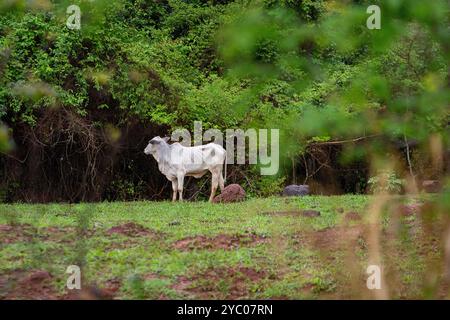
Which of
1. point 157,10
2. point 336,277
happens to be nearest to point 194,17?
point 157,10

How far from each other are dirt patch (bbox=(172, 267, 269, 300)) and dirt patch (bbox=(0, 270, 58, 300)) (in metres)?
1.22

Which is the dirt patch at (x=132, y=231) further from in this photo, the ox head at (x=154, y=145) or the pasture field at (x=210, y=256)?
the ox head at (x=154, y=145)

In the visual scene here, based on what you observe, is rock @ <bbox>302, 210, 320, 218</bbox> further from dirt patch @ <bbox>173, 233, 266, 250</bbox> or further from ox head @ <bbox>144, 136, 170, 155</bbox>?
ox head @ <bbox>144, 136, 170, 155</bbox>

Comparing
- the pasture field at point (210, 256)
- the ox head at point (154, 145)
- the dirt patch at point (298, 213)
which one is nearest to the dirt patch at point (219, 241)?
the pasture field at point (210, 256)

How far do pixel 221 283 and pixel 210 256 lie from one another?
1052 millimetres

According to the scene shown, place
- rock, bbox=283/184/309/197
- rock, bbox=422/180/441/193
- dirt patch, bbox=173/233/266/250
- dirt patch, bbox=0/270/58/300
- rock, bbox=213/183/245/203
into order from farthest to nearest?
rock, bbox=283/184/309/197 → rock, bbox=213/183/245/203 → dirt patch, bbox=173/233/266/250 → dirt patch, bbox=0/270/58/300 → rock, bbox=422/180/441/193

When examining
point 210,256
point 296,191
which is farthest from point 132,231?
point 296,191

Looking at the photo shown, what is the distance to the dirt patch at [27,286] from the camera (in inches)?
288

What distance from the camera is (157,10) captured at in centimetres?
1909

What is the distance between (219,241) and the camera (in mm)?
9562

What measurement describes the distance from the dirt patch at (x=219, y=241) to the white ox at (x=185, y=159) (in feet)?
17.5

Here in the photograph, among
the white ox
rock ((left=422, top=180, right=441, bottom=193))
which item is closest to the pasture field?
rock ((left=422, top=180, right=441, bottom=193))

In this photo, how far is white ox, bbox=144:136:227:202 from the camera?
1523 cm

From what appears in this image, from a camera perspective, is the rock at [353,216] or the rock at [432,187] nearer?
the rock at [432,187]
